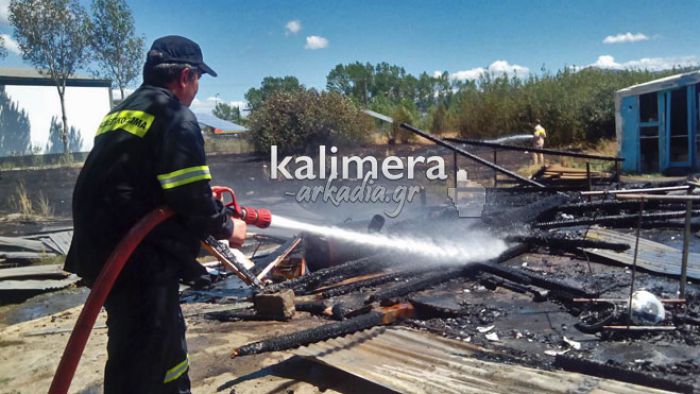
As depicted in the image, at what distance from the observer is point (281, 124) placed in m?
22.0

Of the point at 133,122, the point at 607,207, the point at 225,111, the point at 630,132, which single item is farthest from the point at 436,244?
the point at 225,111


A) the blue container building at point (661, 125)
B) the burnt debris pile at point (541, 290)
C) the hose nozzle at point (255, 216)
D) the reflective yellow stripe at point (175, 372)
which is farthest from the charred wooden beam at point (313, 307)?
the blue container building at point (661, 125)

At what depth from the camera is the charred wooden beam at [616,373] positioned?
3.02 metres

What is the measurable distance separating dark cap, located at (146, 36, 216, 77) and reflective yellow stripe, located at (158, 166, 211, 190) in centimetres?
65

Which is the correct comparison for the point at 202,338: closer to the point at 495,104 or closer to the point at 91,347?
the point at 91,347

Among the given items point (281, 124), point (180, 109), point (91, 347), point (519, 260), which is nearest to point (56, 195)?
point (281, 124)

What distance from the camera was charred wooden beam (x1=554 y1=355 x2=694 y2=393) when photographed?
119 inches

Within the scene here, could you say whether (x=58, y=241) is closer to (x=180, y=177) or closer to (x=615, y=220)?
(x=180, y=177)

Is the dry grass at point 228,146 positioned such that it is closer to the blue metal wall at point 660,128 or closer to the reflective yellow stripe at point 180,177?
→ the blue metal wall at point 660,128

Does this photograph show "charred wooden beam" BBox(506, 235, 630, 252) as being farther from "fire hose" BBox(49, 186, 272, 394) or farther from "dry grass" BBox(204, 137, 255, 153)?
"dry grass" BBox(204, 137, 255, 153)

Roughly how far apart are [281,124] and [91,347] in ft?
59.2

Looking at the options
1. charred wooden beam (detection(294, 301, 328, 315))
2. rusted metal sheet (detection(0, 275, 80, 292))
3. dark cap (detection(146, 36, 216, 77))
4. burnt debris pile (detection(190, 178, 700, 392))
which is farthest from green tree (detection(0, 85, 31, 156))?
dark cap (detection(146, 36, 216, 77))

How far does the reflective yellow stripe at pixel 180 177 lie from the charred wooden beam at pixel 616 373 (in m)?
2.76

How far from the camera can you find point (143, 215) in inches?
99.7
